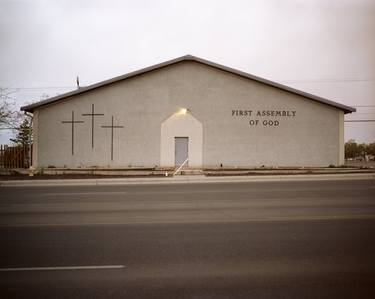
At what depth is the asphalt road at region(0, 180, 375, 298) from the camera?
15.5ft

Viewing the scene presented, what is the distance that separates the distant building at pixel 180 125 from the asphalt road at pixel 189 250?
16.8 meters

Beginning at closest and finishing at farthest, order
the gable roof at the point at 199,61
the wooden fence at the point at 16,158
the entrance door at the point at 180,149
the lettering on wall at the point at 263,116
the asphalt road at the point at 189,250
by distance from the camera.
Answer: the asphalt road at the point at 189,250 → the gable roof at the point at 199,61 → the entrance door at the point at 180,149 → the lettering on wall at the point at 263,116 → the wooden fence at the point at 16,158

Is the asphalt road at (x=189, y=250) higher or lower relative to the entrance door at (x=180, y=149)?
lower

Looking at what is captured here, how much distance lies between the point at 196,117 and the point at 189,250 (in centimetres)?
2246

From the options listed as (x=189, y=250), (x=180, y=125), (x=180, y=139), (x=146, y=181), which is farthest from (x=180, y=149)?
(x=189, y=250)

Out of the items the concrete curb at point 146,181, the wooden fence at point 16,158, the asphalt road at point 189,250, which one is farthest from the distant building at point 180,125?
the asphalt road at point 189,250

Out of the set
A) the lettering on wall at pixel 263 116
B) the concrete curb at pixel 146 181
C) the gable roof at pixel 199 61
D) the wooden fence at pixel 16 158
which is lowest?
the concrete curb at pixel 146 181

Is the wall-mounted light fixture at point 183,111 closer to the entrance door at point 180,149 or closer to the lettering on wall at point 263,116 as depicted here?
the entrance door at point 180,149

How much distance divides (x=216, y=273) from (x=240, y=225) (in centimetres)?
322

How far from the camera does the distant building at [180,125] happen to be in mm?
28125

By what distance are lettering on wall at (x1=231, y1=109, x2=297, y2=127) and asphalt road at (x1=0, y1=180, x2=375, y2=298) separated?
17.3m

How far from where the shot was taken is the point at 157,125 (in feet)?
92.2

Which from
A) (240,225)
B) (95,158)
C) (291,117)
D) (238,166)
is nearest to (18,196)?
(240,225)

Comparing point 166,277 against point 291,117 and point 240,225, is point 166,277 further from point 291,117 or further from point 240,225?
point 291,117
